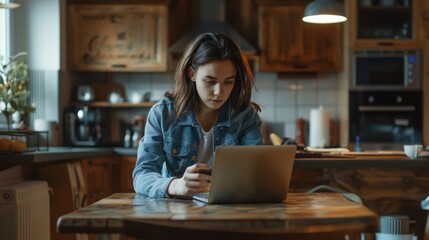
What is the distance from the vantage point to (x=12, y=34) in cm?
527

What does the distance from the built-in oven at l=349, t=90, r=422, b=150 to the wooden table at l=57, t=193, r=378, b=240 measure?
3.68 metres

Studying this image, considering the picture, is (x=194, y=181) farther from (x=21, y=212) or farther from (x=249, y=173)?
(x=21, y=212)

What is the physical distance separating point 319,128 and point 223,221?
3978 mm

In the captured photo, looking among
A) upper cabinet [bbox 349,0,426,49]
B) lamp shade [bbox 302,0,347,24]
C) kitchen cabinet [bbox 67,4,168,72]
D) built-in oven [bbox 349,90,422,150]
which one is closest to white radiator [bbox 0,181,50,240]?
lamp shade [bbox 302,0,347,24]

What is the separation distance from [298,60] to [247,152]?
3.85m

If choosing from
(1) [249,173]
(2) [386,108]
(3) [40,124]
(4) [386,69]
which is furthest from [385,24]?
(1) [249,173]

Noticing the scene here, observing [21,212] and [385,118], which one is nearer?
[21,212]

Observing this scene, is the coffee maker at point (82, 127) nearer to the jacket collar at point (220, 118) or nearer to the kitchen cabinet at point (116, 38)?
the kitchen cabinet at point (116, 38)

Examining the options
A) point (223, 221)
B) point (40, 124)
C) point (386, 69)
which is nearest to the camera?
point (223, 221)

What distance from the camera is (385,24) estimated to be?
5422 mm

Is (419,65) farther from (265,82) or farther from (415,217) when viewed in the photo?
(415,217)

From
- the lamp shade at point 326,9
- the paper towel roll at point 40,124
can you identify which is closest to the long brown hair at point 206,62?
the lamp shade at point 326,9

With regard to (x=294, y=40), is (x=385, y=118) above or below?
below

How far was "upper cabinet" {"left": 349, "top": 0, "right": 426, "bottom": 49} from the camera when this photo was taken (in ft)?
17.5
